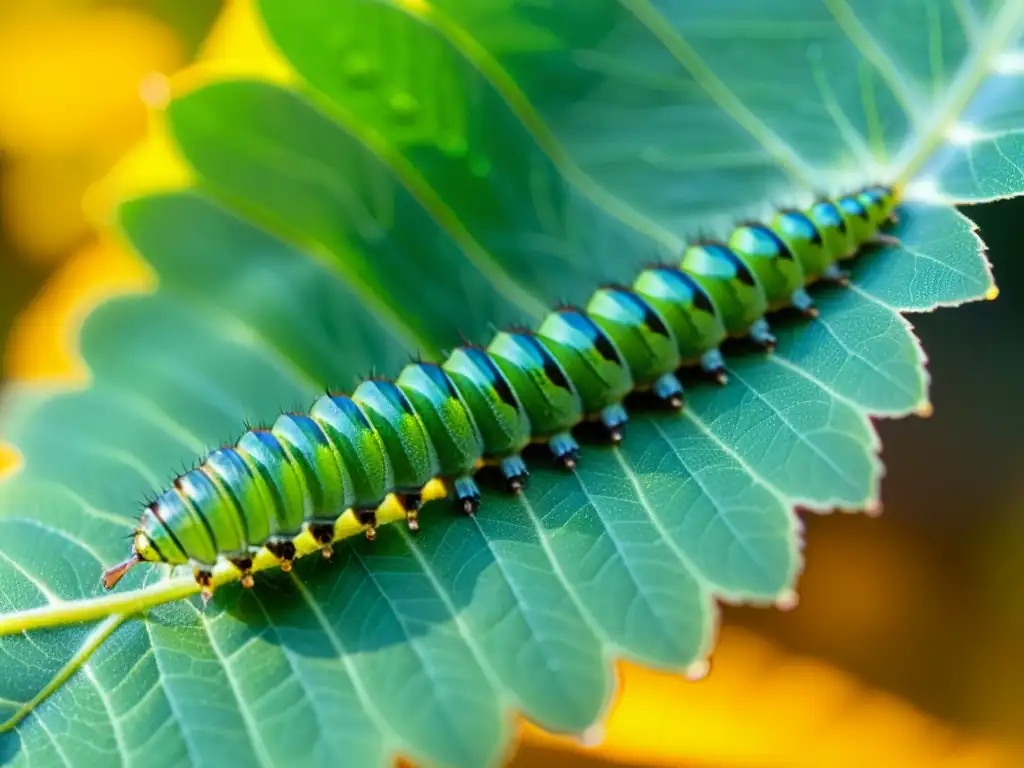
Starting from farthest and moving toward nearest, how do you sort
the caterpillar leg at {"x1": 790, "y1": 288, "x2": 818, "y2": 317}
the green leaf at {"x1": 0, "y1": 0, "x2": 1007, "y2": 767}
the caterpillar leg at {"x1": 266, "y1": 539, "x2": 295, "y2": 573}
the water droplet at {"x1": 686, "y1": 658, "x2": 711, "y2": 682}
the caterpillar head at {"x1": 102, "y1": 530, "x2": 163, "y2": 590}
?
the caterpillar leg at {"x1": 790, "y1": 288, "x2": 818, "y2": 317} < the caterpillar leg at {"x1": 266, "y1": 539, "x2": 295, "y2": 573} < the caterpillar head at {"x1": 102, "y1": 530, "x2": 163, "y2": 590} < the green leaf at {"x1": 0, "y1": 0, "x2": 1007, "y2": 767} < the water droplet at {"x1": 686, "y1": 658, "x2": 711, "y2": 682}

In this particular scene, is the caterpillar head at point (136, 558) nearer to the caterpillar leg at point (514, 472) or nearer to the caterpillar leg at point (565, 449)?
the caterpillar leg at point (514, 472)

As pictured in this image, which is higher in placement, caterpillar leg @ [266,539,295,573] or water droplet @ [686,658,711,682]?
caterpillar leg @ [266,539,295,573]

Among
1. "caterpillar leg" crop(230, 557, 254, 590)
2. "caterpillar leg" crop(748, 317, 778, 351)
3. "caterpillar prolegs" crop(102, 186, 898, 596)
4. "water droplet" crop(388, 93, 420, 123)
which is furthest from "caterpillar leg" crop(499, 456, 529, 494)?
"water droplet" crop(388, 93, 420, 123)

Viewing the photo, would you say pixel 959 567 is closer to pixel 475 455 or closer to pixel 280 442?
pixel 475 455

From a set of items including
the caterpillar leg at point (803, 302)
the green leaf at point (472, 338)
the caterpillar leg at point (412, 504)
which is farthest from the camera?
the caterpillar leg at point (803, 302)

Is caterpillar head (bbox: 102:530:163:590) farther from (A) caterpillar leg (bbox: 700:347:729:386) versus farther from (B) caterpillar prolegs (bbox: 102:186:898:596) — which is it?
(A) caterpillar leg (bbox: 700:347:729:386)

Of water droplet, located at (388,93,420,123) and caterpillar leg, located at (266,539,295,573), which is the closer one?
caterpillar leg, located at (266,539,295,573)

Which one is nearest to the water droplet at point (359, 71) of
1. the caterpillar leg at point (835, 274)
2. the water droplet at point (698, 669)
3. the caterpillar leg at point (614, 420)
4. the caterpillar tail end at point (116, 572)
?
the caterpillar leg at point (614, 420)
